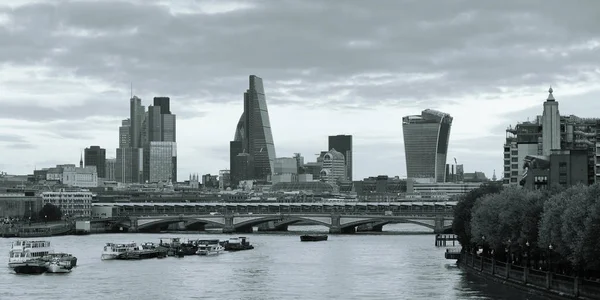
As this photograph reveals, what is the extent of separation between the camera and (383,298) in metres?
83.5

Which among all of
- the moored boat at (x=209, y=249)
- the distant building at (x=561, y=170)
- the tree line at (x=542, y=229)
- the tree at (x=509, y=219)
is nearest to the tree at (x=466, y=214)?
the tree line at (x=542, y=229)

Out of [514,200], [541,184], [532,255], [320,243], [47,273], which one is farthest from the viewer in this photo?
[320,243]

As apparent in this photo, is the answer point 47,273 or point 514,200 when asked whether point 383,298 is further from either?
A: point 47,273

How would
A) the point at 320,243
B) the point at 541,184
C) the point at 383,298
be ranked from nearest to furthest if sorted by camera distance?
1. the point at 383,298
2. the point at 541,184
3. the point at 320,243

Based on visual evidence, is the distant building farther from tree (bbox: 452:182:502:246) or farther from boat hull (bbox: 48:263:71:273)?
boat hull (bbox: 48:263:71:273)

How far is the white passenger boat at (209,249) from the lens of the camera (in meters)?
144

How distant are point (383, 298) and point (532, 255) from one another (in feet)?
42.2

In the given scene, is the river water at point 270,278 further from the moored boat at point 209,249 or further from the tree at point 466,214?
the moored boat at point 209,249

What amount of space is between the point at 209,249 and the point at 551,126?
59766 mm

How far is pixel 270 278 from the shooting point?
101375 mm

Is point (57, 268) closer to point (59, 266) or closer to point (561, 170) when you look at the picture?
point (59, 266)

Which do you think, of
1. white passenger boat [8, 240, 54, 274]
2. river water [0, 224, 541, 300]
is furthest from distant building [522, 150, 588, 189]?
white passenger boat [8, 240, 54, 274]

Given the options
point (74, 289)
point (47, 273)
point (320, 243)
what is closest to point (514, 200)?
point (74, 289)

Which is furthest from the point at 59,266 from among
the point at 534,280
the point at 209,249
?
the point at 534,280
